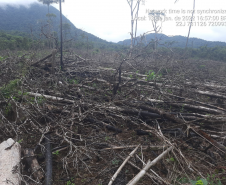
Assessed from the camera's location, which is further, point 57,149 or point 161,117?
point 161,117

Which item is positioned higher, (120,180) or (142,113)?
(142,113)

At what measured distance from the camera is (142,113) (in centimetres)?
308

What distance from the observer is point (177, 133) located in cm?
277

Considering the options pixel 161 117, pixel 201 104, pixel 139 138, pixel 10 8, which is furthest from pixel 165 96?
pixel 10 8

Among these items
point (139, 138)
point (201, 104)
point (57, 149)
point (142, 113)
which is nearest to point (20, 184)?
point (57, 149)

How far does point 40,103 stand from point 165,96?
120 inches

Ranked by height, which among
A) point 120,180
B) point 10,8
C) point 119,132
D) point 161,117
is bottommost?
point 120,180

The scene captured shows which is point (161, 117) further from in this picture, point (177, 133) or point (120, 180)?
point (120, 180)

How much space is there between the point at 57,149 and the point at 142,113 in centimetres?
171

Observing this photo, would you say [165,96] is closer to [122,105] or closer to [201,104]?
[201,104]

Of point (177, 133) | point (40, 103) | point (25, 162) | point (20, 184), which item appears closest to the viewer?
point (20, 184)

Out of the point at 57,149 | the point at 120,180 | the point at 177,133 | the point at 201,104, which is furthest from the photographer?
the point at 201,104

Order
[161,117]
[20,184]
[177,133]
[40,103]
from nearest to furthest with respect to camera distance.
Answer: [20,184] < [177,133] < [161,117] < [40,103]

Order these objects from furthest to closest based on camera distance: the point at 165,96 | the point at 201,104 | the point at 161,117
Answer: the point at 165,96 → the point at 201,104 → the point at 161,117
